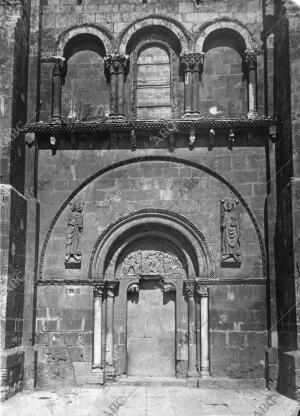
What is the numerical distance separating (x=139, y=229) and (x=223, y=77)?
15.0 feet

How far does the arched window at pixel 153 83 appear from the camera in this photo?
48.3ft

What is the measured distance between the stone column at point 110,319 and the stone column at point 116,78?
444 centimetres

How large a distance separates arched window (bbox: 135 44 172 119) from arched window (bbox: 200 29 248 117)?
0.95 meters

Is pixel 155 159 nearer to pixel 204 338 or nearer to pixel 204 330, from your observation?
pixel 204 330

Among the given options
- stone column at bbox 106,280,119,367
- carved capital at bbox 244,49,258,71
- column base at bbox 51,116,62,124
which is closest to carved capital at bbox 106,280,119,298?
stone column at bbox 106,280,119,367

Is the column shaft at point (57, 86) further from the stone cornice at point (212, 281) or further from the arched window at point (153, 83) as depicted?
the stone cornice at point (212, 281)

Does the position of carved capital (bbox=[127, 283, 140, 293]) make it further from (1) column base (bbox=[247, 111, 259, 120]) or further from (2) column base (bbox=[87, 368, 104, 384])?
(1) column base (bbox=[247, 111, 259, 120])

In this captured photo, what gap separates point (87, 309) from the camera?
539 inches

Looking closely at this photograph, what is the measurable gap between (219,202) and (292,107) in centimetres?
287

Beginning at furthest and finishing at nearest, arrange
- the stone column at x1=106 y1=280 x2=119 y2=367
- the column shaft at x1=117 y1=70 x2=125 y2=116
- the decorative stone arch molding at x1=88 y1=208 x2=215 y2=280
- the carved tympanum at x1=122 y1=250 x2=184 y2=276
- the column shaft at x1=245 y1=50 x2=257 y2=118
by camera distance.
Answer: the column shaft at x1=117 y1=70 x2=125 y2=116 < the column shaft at x1=245 y1=50 x2=257 y2=118 < the carved tympanum at x1=122 y1=250 x2=184 y2=276 < the decorative stone arch molding at x1=88 y1=208 x2=215 y2=280 < the stone column at x1=106 y1=280 x2=119 y2=367

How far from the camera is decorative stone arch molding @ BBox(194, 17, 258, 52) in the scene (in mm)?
14594

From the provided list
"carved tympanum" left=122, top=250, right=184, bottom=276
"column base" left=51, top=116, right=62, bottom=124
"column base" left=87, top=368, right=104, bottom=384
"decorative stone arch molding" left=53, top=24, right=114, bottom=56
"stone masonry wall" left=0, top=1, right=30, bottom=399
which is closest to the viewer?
"stone masonry wall" left=0, top=1, right=30, bottom=399

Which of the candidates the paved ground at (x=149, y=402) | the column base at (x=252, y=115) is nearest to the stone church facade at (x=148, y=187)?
the column base at (x=252, y=115)

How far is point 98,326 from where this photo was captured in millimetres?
13562
